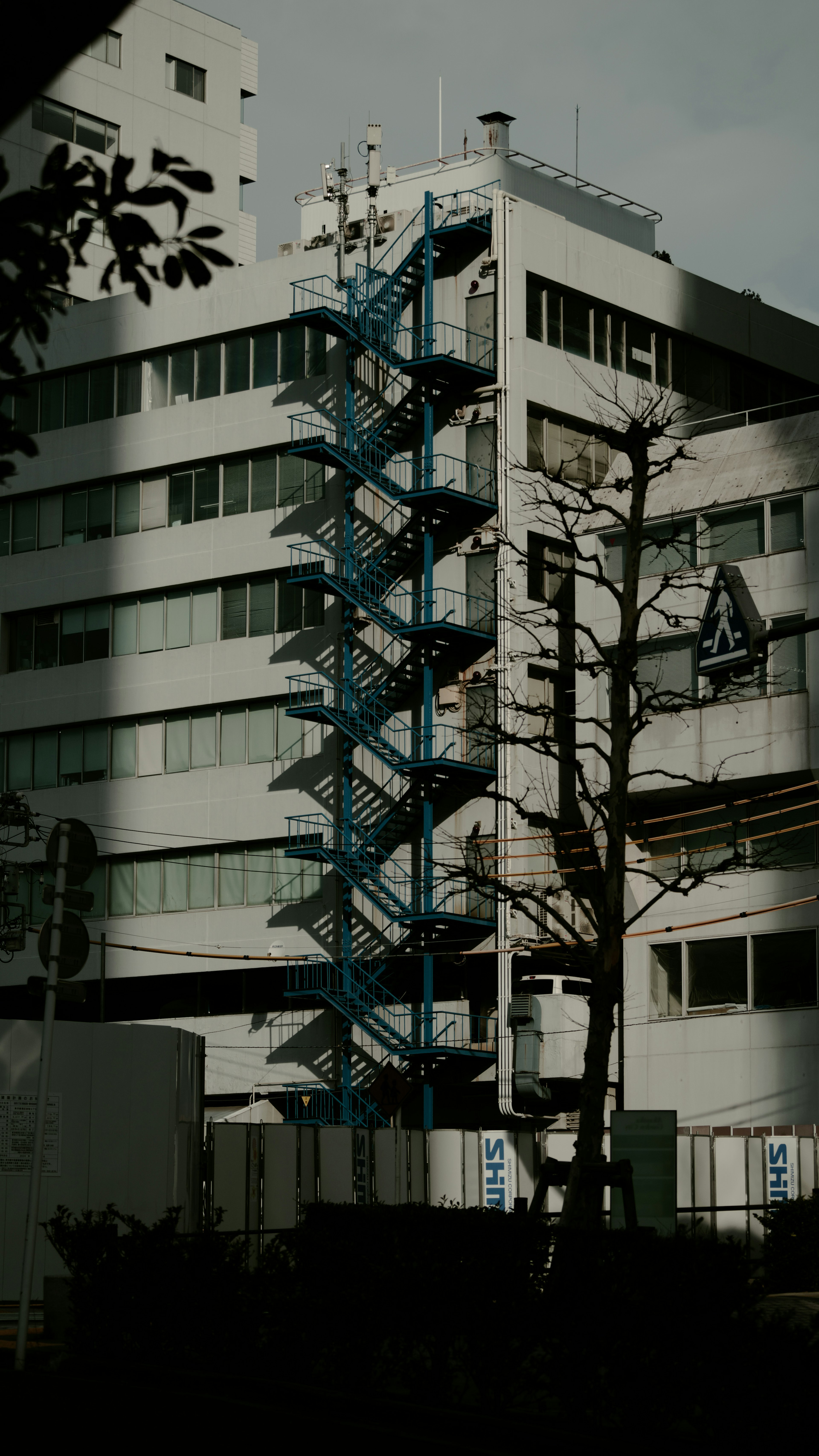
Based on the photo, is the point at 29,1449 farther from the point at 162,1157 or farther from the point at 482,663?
the point at 482,663

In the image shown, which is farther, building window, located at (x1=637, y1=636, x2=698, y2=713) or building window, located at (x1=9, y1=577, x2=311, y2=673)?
building window, located at (x1=9, y1=577, x2=311, y2=673)

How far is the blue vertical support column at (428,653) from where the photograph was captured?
149ft

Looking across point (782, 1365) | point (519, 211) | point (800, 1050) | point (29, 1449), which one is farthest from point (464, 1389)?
point (519, 211)

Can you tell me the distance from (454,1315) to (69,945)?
416 cm

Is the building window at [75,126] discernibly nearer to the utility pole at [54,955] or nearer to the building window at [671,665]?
the building window at [671,665]

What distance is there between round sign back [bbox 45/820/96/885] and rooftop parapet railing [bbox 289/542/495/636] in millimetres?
32049

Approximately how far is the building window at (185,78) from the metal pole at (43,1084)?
2313 inches

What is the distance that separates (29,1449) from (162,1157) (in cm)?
1038

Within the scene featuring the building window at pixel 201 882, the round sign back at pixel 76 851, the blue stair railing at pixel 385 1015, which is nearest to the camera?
the round sign back at pixel 76 851

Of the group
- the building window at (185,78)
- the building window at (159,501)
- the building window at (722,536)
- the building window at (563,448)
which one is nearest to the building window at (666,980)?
the building window at (722,536)

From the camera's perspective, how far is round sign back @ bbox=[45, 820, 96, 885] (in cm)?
1423

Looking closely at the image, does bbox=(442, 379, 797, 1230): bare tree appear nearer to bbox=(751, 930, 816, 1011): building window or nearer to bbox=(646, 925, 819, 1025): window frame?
bbox=(646, 925, 819, 1025): window frame

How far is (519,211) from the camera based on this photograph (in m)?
48.4

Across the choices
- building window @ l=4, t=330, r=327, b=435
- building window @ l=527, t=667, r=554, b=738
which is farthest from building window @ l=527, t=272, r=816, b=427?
building window @ l=527, t=667, r=554, b=738
